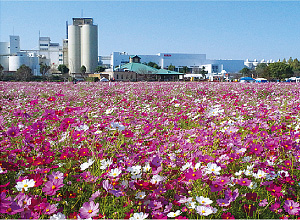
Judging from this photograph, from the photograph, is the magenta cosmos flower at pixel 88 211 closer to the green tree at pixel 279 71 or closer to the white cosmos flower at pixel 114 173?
the white cosmos flower at pixel 114 173

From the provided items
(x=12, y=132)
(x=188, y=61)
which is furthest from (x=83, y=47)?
(x=12, y=132)

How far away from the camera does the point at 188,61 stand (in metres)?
103

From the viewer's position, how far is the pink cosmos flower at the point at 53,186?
148 centimetres

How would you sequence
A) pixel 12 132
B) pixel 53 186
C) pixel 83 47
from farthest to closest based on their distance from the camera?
1. pixel 83 47
2. pixel 12 132
3. pixel 53 186

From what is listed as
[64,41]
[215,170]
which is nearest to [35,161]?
[215,170]

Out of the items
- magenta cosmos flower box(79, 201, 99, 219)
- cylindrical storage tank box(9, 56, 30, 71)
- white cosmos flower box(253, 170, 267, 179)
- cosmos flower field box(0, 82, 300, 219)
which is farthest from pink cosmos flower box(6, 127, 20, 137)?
cylindrical storage tank box(9, 56, 30, 71)

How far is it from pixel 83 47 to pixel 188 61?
40.5 m

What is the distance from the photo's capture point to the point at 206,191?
80.5 inches

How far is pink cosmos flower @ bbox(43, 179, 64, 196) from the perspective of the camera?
1.48 meters

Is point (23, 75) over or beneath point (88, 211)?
over

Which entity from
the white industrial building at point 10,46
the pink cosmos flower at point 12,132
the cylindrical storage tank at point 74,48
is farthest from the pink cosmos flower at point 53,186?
the white industrial building at point 10,46

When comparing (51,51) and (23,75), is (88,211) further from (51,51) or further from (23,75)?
(51,51)

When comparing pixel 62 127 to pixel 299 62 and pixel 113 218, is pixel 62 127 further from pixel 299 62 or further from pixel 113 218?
pixel 299 62

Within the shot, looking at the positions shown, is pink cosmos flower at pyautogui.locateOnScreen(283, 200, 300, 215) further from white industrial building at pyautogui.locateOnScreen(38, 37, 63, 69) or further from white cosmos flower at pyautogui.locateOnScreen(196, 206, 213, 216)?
white industrial building at pyautogui.locateOnScreen(38, 37, 63, 69)
